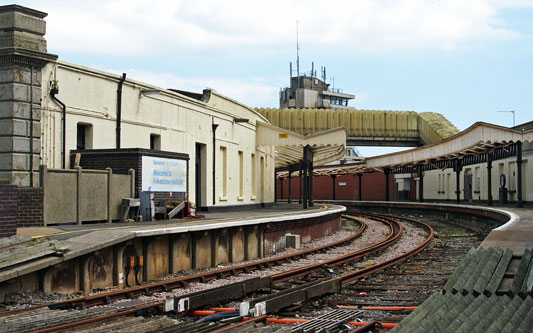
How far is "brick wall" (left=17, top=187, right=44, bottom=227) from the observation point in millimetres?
14547

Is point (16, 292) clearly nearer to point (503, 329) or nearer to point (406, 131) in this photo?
point (503, 329)

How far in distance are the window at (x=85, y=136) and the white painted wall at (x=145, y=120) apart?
0.44 ft

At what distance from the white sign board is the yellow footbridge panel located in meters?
38.6

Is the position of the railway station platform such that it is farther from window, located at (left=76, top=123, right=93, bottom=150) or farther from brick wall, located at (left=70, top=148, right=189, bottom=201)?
window, located at (left=76, top=123, right=93, bottom=150)

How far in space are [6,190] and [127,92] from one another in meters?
8.90

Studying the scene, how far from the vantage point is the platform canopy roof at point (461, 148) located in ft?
98.9

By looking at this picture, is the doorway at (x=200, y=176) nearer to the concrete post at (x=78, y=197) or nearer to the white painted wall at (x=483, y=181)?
the concrete post at (x=78, y=197)

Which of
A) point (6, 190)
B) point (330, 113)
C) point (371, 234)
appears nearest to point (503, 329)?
point (6, 190)

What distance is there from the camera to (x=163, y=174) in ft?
65.1

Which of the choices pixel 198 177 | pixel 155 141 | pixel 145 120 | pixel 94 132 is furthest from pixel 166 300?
pixel 198 177

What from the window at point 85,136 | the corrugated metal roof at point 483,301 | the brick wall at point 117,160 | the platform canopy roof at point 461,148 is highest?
the platform canopy roof at point 461,148

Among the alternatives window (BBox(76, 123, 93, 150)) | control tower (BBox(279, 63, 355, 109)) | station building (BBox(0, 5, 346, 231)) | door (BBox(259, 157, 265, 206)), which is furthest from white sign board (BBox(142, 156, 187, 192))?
control tower (BBox(279, 63, 355, 109))


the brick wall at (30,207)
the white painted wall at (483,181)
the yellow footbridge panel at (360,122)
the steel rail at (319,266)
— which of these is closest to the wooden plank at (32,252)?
the brick wall at (30,207)

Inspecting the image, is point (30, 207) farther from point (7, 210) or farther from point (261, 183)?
point (261, 183)
